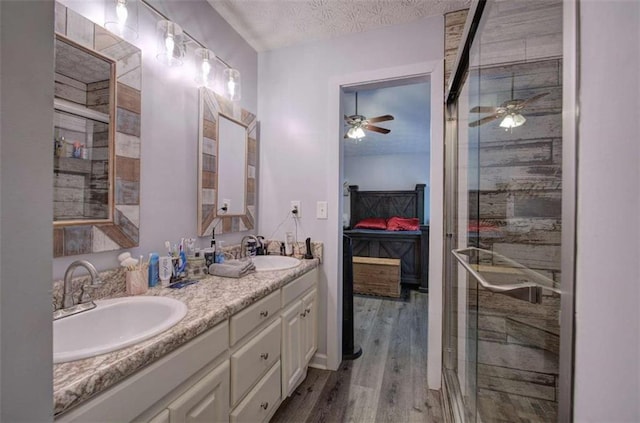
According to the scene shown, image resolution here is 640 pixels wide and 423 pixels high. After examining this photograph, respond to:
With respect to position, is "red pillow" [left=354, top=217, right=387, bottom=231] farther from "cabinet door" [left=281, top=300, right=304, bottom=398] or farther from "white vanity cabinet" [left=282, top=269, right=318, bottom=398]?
"cabinet door" [left=281, top=300, right=304, bottom=398]

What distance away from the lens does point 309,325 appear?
1.93m

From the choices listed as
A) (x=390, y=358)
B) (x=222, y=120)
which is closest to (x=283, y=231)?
(x=222, y=120)

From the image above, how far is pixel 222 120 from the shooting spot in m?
1.88

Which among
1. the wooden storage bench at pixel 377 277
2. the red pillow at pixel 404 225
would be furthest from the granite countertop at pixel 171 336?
the red pillow at pixel 404 225

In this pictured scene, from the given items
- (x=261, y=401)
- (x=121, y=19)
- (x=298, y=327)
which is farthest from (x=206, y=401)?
(x=121, y=19)

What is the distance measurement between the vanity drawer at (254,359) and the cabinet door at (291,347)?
79mm

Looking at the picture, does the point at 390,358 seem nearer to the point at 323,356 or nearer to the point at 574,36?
the point at 323,356

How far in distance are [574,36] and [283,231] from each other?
6.53ft

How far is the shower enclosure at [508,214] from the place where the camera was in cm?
80

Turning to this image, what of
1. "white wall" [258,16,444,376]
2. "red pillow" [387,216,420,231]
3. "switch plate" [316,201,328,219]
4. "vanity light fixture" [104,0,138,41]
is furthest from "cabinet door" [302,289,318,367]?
"red pillow" [387,216,420,231]

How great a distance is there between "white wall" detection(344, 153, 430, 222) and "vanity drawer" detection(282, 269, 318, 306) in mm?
4074

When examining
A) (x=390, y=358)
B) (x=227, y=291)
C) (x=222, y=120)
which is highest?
(x=222, y=120)

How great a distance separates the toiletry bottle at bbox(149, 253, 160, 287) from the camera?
1330mm

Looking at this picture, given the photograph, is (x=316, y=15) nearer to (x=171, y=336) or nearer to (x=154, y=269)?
(x=154, y=269)
